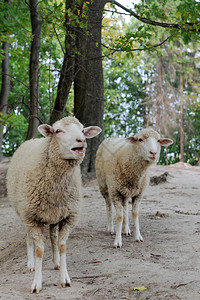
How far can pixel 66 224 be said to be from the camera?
4.12m

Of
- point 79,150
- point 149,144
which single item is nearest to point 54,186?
point 79,150

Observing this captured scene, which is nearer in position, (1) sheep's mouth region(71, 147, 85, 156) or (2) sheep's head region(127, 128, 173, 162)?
(1) sheep's mouth region(71, 147, 85, 156)

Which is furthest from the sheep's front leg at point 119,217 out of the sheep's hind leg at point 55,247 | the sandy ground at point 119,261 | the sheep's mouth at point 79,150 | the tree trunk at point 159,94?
the tree trunk at point 159,94

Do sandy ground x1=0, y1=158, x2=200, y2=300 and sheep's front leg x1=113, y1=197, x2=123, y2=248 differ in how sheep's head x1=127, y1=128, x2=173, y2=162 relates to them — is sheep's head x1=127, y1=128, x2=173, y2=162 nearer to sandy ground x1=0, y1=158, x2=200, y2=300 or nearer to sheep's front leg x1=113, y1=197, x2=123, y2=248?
sheep's front leg x1=113, y1=197, x2=123, y2=248

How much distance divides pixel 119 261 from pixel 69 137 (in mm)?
1815

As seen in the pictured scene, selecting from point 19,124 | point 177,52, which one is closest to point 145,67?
point 177,52

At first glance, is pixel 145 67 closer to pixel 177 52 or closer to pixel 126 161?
pixel 177 52

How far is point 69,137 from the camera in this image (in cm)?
378

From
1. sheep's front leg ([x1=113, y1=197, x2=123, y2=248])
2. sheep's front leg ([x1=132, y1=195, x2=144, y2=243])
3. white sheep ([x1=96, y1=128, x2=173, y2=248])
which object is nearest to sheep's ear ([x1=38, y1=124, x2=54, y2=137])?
white sheep ([x1=96, y1=128, x2=173, y2=248])

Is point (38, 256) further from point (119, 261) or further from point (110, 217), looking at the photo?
point (110, 217)

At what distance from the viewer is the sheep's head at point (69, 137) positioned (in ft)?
12.2

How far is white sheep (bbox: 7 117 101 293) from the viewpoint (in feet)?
12.5

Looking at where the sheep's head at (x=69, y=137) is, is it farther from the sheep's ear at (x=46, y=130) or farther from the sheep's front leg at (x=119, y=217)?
the sheep's front leg at (x=119, y=217)

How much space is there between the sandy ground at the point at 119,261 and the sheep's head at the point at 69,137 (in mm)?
1400
